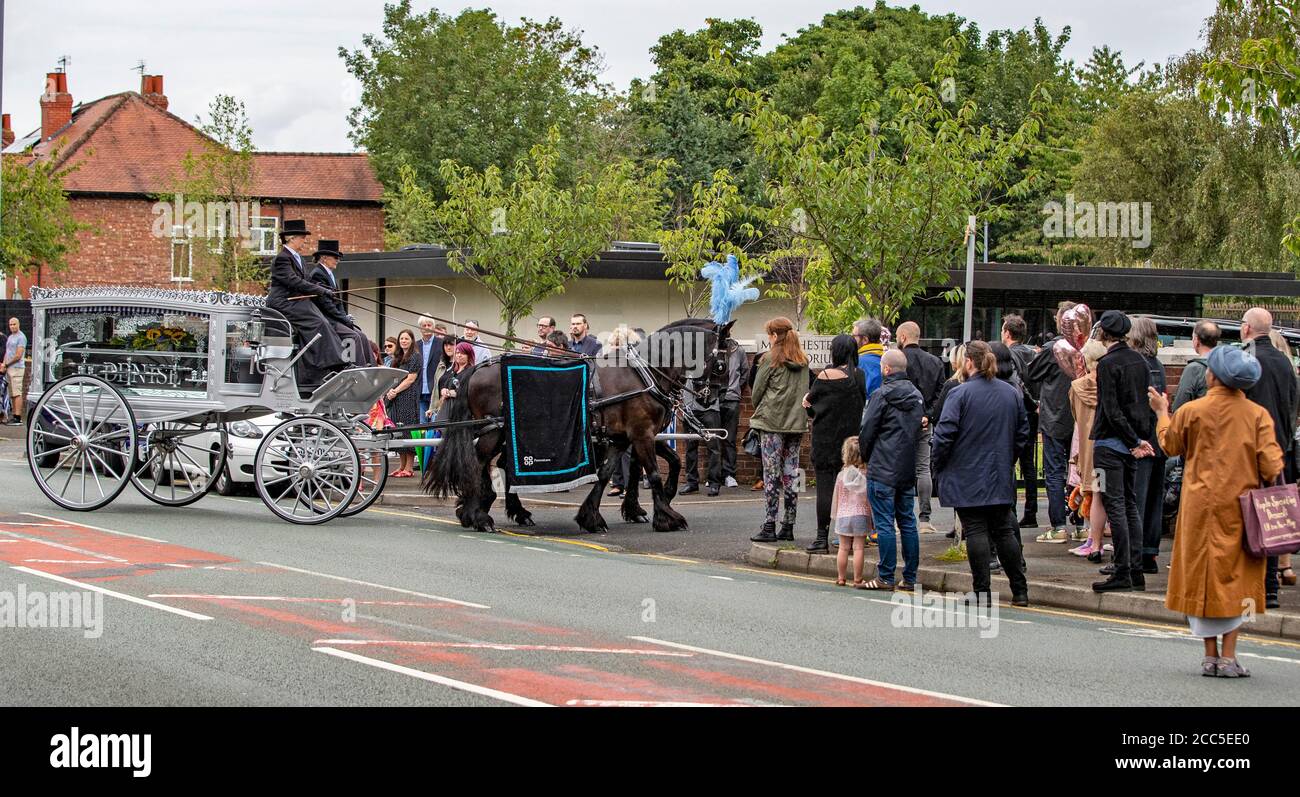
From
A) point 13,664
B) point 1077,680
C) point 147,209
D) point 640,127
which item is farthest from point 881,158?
point 147,209

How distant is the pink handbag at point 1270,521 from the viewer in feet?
27.7

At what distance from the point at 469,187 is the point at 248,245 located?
62.7 ft

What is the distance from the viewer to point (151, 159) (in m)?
61.0

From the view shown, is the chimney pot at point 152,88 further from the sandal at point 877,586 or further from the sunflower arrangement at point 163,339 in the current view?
the sandal at point 877,586

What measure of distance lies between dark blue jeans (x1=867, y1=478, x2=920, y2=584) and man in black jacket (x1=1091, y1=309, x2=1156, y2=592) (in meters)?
A: 1.48

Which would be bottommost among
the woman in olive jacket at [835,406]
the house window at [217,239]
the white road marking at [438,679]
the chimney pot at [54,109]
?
the white road marking at [438,679]

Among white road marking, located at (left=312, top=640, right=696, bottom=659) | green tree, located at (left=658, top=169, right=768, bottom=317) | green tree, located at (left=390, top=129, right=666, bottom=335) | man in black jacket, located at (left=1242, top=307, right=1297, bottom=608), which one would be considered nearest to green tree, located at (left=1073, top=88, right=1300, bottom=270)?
green tree, located at (left=658, top=169, right=768, bottom=317)

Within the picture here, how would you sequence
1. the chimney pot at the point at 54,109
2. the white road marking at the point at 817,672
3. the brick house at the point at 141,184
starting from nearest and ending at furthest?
1. the white road marking at the point at 817,672
2. the brick house at the point at 141,184
3. the chimney pot at the point at 54,109

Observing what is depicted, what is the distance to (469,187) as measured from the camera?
26.3 meters

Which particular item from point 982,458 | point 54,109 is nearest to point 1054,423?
point 982,458

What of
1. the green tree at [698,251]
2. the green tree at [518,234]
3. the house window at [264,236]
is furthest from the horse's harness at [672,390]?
the house window at [264,236]

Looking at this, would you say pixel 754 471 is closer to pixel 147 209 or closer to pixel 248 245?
pixel 248 245

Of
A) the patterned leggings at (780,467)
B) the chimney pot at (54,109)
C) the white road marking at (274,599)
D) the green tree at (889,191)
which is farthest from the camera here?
the chimney pot at (54,109)

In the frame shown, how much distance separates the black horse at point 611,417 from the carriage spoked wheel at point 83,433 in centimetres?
309
